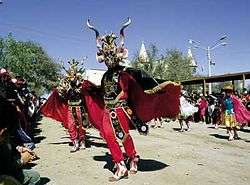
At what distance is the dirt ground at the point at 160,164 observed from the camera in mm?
9156

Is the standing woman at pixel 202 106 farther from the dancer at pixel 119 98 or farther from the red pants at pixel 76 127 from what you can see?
the dancer at pixel 119 98

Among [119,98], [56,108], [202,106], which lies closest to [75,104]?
[56,108]

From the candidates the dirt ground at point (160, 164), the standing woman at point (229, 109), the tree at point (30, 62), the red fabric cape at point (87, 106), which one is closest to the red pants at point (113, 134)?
the dirt ground at point (160, 164)

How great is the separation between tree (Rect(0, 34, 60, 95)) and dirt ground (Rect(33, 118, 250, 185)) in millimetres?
49645

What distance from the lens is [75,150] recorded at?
13906 mm

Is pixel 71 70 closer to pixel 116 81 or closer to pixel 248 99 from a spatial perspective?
pixel 116 81

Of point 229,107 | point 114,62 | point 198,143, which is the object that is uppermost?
point 114,62

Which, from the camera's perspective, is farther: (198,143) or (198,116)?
(198,116)

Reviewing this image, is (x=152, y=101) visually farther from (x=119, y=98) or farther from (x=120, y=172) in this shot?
(x=120, y=172)

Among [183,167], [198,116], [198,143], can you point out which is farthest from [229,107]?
[198,116]

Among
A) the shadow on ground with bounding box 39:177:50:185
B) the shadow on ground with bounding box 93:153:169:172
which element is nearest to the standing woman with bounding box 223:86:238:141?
the shadow on ground with bounding box 93:153:169:172

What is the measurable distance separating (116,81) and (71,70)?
4830 mm

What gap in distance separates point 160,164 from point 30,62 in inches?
2619

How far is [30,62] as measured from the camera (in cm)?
7525
